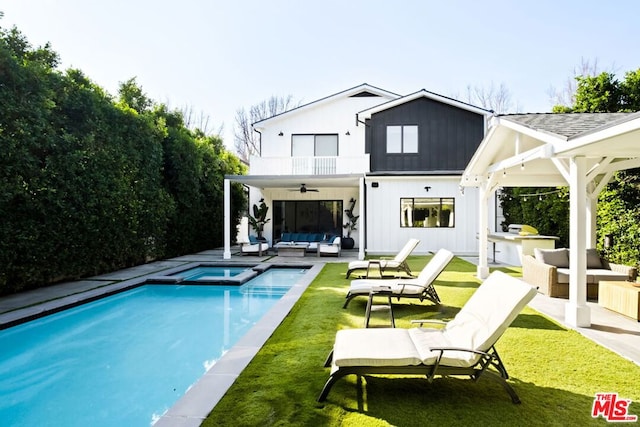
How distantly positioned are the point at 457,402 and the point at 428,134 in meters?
15.9

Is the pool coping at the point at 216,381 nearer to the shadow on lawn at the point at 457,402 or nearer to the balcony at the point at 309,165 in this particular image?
the shadow on lawn at the point at 457,402

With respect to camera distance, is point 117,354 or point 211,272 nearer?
point 117,354

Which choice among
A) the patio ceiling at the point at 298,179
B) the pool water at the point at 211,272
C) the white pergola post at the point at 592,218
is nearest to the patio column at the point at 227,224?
the patio ceiling at the point at 298,179

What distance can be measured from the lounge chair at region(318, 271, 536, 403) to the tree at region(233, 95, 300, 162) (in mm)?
35256

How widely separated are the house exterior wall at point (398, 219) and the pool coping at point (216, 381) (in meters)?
11.0

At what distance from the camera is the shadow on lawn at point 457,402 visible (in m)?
3.49

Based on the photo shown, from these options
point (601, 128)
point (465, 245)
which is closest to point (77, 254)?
point (601, 128)

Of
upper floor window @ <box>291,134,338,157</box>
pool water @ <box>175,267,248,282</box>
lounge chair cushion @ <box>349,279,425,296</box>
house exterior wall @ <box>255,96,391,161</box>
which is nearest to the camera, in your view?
lounge chair cushion @ <box>349,279,425,296</box>

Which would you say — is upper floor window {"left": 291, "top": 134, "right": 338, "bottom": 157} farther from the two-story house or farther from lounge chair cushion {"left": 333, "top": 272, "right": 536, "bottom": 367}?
lounge chair cushion {"left": 333, "top": 272, "right": 536, "bottom": 367}

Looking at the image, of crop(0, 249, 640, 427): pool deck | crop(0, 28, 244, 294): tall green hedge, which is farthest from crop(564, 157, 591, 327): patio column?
crop(0, 28, 244, 294): tall green hedge

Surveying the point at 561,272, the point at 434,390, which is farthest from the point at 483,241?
the point at 434,390

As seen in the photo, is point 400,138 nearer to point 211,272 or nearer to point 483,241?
point 483,241

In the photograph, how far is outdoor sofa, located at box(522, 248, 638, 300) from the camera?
25.7 feet

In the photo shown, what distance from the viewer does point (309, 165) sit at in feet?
56.8
